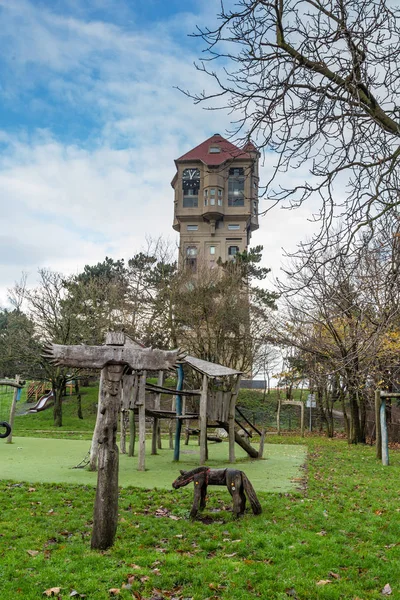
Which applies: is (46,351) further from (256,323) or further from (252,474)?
(256,323)

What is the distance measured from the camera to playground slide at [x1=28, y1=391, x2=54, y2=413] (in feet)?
124

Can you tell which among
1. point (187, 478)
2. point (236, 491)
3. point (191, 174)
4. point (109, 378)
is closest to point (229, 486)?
point (236, 491)

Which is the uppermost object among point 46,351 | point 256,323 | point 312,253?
point 256,323

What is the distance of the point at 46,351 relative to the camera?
22.0 ft

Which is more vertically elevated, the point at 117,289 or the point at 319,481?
the point at 117,289

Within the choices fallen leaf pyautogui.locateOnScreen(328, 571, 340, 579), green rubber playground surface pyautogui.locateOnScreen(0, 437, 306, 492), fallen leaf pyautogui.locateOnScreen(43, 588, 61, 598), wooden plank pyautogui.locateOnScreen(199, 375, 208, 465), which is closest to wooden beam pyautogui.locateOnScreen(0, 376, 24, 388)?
green rubber playground surface pyautogui.locateOnScreen(0, 437, 306, 492)

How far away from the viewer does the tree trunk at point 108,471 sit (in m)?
6.41

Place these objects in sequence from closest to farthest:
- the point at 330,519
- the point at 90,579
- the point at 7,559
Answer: the point at 90,579 → the point at 7,559 → the point at 330,519

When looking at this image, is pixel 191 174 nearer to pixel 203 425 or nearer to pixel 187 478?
pixel 203 425

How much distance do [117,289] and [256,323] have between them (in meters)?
8.37

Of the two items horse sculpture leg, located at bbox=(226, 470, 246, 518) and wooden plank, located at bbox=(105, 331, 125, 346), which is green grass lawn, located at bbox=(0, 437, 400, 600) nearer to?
horse sculpture leg, located at bbox=(226, 470, 246, 518)

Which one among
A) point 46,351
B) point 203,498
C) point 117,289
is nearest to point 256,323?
point 117,289

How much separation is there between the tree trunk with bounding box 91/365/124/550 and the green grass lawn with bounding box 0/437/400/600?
232 mm

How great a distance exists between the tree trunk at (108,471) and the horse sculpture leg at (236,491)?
2134mm
